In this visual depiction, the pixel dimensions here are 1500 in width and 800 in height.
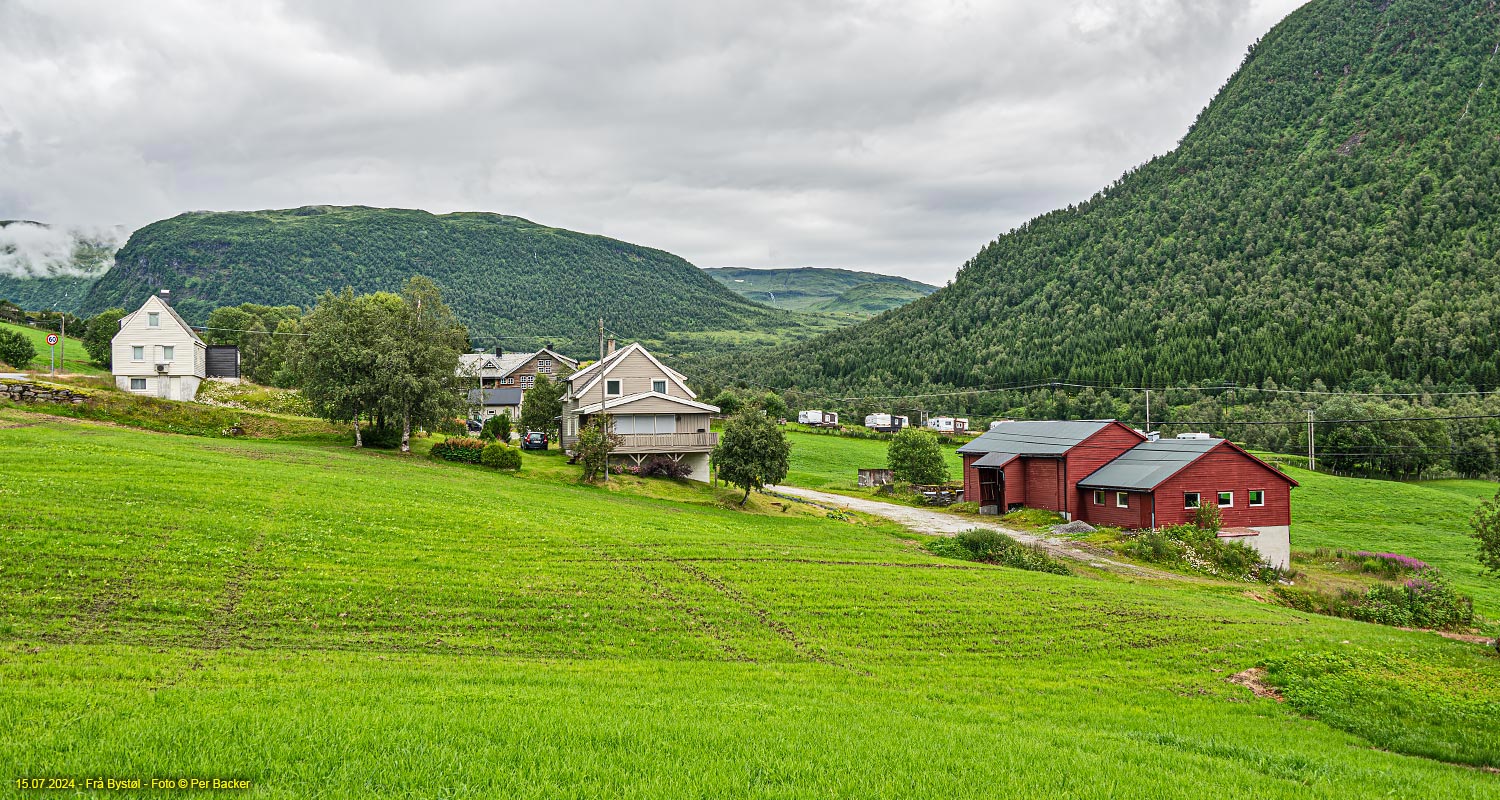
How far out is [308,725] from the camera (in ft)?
29.3

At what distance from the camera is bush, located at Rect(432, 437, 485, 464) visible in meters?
45.5

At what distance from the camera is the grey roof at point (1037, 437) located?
172 feet

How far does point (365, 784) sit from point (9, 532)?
16.9 metres

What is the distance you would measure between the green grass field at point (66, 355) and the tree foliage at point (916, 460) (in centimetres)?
7052

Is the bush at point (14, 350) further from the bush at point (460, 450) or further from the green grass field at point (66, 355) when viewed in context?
the bush at point (460, 450)

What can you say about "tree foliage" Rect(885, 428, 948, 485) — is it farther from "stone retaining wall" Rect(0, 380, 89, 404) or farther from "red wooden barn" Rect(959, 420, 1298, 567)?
"stone retaining wall" Rect(0, 380, 89, 404)

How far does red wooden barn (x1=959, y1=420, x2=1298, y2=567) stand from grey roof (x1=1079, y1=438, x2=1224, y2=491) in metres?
0.07

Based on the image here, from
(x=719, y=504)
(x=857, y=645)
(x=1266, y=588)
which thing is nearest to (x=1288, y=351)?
(x=1266, y=588)

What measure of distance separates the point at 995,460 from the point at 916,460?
12023 mm

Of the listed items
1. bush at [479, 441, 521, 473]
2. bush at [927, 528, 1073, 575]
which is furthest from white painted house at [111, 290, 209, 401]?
bush at [927, 528, 1073, 575]

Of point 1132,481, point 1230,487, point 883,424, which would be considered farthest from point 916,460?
point 883,424

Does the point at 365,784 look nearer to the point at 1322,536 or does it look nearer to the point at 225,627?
the point at 225,627

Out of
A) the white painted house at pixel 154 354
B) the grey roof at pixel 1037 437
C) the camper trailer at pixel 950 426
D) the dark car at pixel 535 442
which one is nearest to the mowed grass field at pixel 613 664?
the grey roof at pixel 1037 437

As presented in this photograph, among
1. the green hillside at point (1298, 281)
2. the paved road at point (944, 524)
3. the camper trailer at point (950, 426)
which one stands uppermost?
the green hillside at point (1298, 281)
